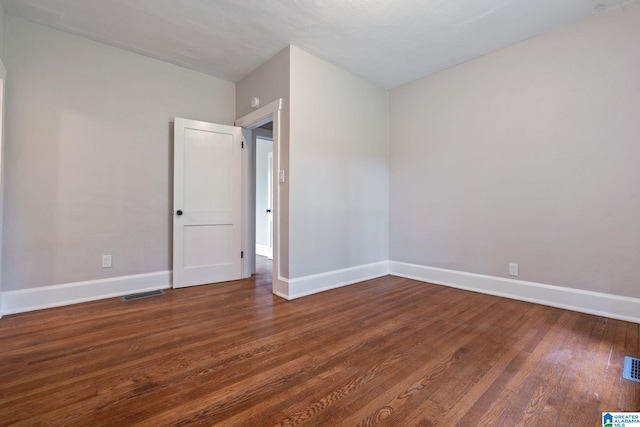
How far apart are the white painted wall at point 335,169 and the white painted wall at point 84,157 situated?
5.07 feet

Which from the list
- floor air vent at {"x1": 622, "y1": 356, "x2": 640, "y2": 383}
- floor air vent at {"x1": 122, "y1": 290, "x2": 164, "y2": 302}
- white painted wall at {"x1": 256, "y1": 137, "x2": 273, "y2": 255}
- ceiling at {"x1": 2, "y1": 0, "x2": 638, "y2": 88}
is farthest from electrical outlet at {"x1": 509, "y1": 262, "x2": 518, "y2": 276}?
white painted wall at {"x1": 256, "y1": 137, "x2": 273, "y2": 255}

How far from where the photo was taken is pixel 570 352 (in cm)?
189

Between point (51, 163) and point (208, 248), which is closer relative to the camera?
point (51, 163)

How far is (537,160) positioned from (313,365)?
9.50ft

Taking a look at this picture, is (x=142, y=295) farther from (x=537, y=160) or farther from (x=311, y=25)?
(x=537, y=160)

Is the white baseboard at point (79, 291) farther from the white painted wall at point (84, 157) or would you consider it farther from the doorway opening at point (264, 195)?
the doorway opening at point (264, 195)

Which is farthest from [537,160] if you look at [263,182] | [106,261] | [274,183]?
[263,182]

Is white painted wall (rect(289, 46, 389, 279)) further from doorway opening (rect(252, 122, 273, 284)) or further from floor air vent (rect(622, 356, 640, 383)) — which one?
doorway opening (rect(252, 122, 273, 284))

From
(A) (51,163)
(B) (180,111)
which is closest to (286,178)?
Result: (B) (180,111)

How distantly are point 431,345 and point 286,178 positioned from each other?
204 centimetres

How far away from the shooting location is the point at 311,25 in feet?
8.92

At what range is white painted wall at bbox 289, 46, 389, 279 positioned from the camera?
10.3 feet

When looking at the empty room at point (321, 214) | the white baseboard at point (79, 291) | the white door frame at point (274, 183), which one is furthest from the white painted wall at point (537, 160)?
the white baseboard at point (79, 291)

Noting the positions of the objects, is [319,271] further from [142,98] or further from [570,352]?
[142,98]
